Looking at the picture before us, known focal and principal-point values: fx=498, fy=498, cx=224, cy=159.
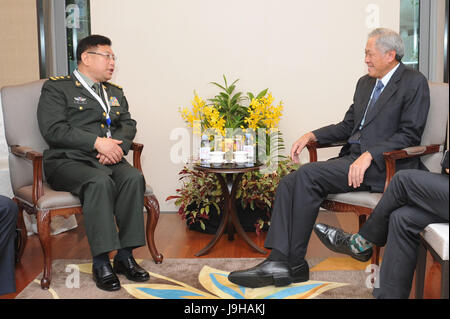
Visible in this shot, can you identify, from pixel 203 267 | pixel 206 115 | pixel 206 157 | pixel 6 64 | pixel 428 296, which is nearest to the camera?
pixel 428 296

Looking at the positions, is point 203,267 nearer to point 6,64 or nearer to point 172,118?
point 172,118

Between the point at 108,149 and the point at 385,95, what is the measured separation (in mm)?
1584

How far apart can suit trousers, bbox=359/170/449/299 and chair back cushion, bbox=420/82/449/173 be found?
0.68 metres

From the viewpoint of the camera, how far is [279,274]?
2.50m

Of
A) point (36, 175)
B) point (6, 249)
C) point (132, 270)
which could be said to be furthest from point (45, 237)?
point (132, 270)

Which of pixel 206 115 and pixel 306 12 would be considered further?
pixel 306 12

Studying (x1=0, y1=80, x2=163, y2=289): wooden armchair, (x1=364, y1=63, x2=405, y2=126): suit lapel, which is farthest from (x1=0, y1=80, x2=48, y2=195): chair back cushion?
(x1=364, y1=63, x2=405, y2=126): suit lapel

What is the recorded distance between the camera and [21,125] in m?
3.02

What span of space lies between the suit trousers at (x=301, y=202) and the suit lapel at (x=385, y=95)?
30 centimetres

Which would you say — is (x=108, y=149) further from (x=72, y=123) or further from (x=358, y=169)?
(x=358, y=169)

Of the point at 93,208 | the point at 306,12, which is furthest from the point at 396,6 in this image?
the point at 93,208

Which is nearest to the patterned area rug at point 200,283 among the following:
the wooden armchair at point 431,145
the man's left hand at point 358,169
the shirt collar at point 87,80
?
the wooden armchair at point 431,145
